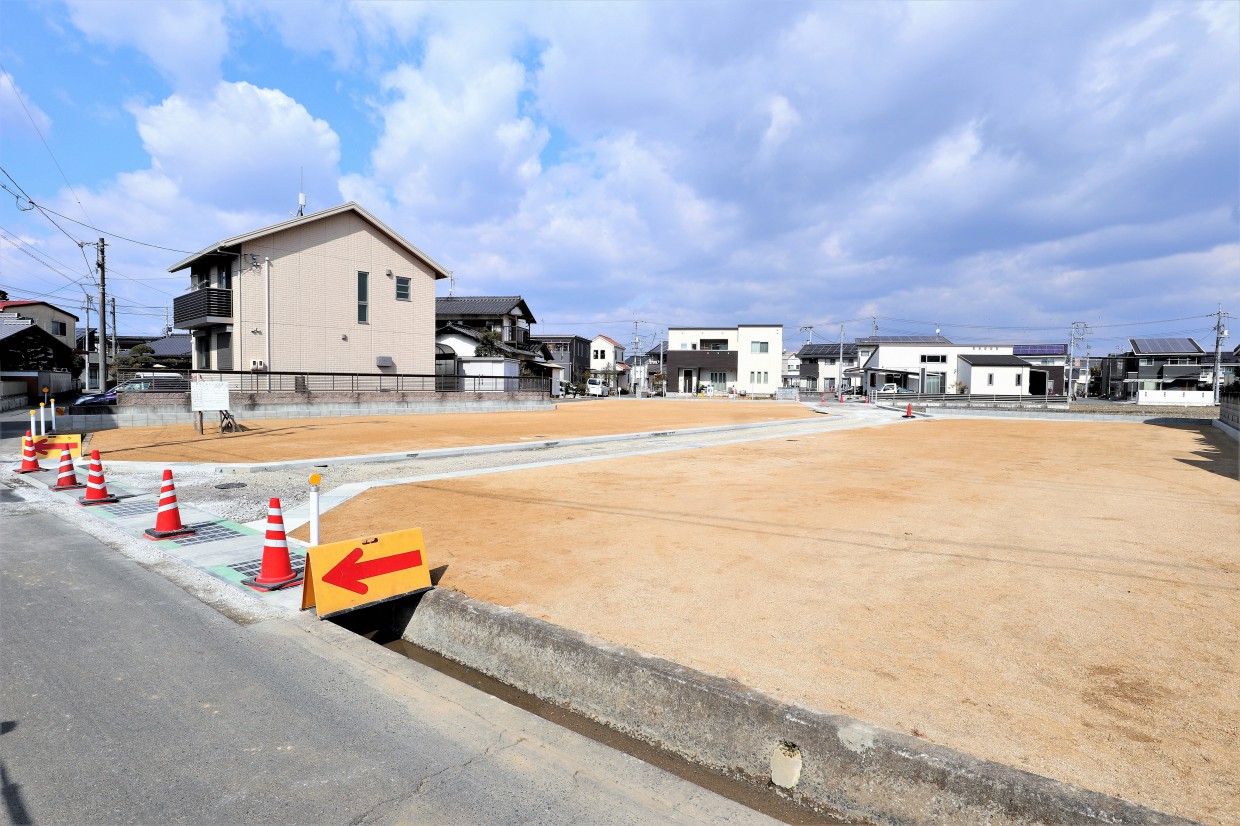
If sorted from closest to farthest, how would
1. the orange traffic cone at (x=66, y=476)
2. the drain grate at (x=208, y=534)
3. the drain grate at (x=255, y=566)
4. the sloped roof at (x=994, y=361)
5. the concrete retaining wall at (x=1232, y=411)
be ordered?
the drain grate at (x=255, y=566), the drain grate at (x=208, y=534), the orange traffic cone at (x=66, y=476), the concrete retaining wall at (x=1232, y=411), the sloped roof at (x=994, y=361)

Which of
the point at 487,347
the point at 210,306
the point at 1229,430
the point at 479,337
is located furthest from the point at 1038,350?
the point at 210,306

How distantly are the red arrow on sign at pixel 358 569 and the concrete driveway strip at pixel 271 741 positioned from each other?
14.1 inches

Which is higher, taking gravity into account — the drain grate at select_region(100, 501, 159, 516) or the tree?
the tree

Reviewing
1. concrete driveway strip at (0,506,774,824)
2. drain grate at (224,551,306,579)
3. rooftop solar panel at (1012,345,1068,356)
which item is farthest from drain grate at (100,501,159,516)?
rooftop solar panel at (1012,345,1068,356)

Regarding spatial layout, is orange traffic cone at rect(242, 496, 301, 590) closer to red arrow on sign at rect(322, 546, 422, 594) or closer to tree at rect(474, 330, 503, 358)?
red arrow on sign at rect(322, 546, 422, 594)

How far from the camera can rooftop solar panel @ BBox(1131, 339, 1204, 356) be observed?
6134cm

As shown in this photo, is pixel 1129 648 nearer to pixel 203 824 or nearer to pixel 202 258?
pixel 203 824

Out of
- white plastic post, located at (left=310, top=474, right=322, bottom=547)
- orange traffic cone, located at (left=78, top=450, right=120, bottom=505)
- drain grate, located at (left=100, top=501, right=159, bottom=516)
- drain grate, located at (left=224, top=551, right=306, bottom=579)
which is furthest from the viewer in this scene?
orange traffic cone, located at (left=78, top=450, right=120, bottom=505)

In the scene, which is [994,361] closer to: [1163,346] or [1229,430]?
[1163,346]

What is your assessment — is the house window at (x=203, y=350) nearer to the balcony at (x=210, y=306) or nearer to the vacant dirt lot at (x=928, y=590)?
the balcony at (x=210, y=306)

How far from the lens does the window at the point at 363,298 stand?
2914 cm

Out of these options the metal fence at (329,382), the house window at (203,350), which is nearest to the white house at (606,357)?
the metal fence at (329,382)

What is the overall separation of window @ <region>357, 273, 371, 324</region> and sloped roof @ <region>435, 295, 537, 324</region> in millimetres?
19457

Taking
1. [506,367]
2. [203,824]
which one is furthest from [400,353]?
[203,824]
